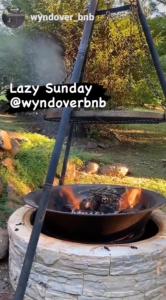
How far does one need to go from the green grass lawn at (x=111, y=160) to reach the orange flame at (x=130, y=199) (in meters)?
0.91

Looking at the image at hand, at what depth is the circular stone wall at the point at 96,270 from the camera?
1.81 meters

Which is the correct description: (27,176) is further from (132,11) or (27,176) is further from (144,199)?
(132,11)

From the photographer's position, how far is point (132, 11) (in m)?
1.94

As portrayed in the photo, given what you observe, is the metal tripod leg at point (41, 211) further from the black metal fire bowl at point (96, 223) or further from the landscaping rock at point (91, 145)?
the landscaping rock at point (91, 145)

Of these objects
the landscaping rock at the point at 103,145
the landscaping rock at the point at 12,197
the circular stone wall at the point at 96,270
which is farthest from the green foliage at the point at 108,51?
the circular stone wall at the point at 96,270

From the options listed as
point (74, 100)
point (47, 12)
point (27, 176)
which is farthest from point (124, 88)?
point (74, 100)

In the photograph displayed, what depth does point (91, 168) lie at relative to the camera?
422 cm

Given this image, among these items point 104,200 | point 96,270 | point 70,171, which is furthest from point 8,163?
point 96,270

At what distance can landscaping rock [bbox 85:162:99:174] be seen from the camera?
165 inches

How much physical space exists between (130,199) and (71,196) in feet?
1.21

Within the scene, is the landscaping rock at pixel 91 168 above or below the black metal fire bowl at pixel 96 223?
above

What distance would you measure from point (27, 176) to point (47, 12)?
10.9ft

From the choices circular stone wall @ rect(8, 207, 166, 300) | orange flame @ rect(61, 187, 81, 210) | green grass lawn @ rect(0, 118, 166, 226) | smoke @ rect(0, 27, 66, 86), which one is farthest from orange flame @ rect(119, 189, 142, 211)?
smoke @ rect(0, 27, 66, 86)

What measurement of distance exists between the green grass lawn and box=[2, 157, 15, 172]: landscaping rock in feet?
0.12
